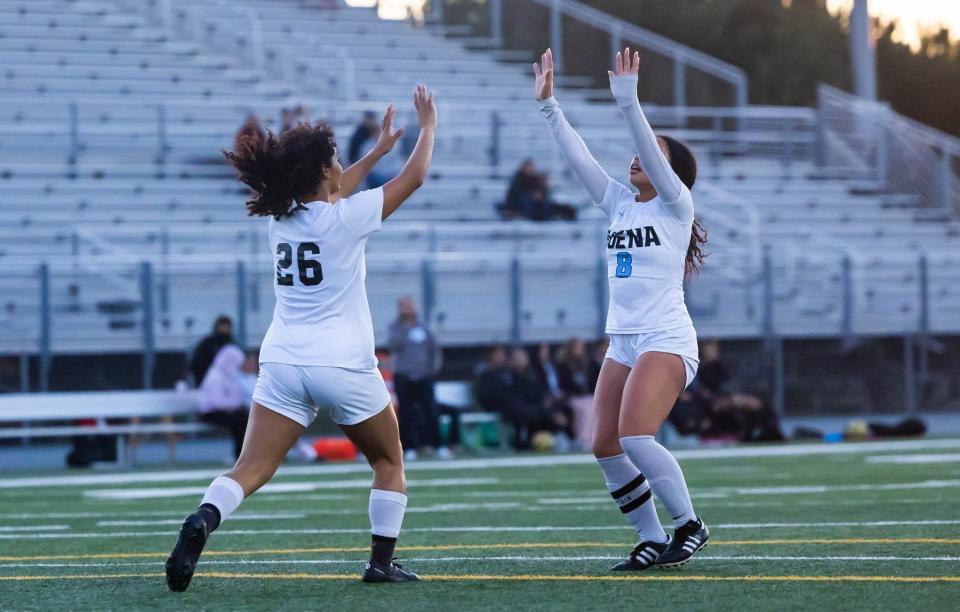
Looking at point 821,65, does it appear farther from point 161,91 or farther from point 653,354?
point 653,354

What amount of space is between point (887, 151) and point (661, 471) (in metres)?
21.2

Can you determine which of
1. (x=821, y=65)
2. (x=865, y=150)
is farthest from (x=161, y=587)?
(x=821, y=65)

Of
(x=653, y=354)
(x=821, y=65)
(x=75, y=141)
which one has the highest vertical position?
(x=821, y=65)

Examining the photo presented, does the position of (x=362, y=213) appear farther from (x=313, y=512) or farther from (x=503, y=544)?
(x=313, y=512)

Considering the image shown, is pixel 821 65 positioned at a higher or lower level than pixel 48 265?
higher

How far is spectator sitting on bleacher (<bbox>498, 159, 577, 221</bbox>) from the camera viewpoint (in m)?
22.2

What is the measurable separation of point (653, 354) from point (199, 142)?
17.1 m

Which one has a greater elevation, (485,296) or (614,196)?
(614,196)

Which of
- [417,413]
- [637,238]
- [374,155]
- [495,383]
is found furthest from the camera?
[495,383]

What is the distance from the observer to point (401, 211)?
22.6 m

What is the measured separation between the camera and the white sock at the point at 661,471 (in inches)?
276

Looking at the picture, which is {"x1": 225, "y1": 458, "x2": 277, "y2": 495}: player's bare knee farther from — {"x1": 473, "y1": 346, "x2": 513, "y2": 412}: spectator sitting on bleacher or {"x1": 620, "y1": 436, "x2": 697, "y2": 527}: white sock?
{"x1": 473, "y1": 346, "x2": 513, "y2": 412}: spectator sitting on bleacher

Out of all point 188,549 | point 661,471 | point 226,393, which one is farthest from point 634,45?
point 188,549

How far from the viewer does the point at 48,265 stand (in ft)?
59.9
